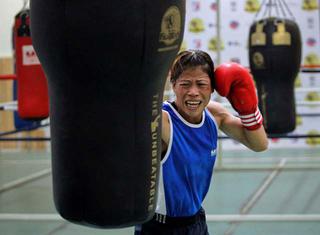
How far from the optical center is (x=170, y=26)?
1.35m

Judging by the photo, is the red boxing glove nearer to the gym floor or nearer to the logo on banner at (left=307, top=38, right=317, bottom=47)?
the gym floor

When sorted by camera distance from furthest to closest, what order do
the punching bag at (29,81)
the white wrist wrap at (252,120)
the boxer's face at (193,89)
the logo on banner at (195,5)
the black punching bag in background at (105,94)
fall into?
the logo on banner at (195,5)
the punching bag at (29,81)
the white wrist wrap at (252,120)
the boxer's face at (193,89)
the black punching bag in background at (105,94)

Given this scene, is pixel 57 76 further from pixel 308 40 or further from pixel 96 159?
pixel 308 40

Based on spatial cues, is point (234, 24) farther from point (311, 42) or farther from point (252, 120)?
point (252, 120)

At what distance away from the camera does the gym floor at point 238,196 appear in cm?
387

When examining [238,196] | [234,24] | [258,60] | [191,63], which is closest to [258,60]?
[258,60]

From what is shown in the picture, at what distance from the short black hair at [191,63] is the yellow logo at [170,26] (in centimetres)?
52

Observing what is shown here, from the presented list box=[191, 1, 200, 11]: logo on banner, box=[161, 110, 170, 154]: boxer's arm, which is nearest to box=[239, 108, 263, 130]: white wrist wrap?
box=[161, 110, 170, 154]: boxer's arm

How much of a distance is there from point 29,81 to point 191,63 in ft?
6.86

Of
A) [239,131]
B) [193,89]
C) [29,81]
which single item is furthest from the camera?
[29,81]

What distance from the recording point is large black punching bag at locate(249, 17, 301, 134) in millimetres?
3910

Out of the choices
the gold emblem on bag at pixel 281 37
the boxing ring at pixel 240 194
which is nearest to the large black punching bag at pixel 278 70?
the gold emblem on bag at pixel 281 37

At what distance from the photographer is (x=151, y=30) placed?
51.3 inches

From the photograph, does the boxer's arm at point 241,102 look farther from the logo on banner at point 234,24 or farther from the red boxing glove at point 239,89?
the logo on banner at point 234,24
